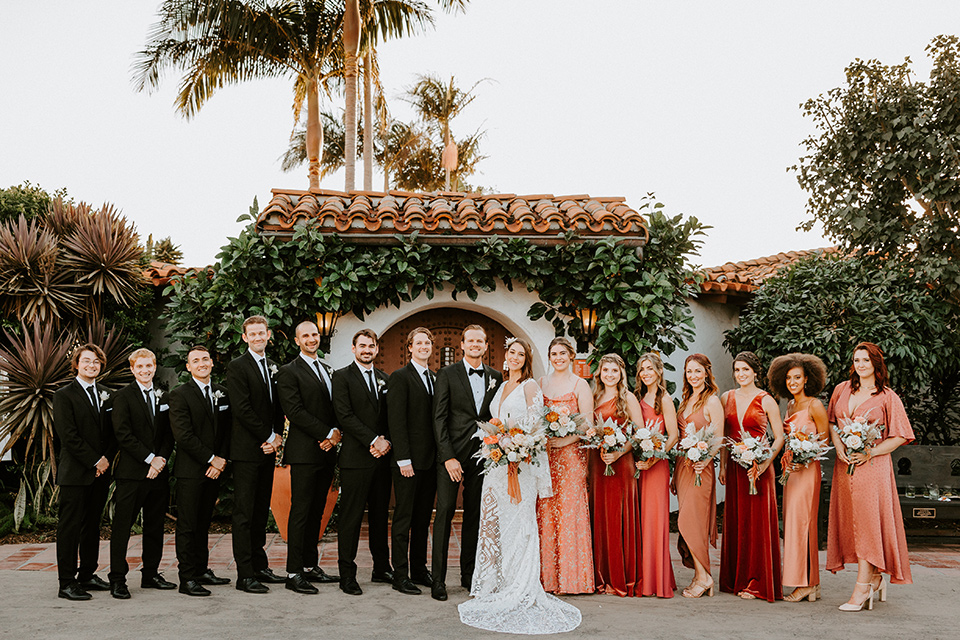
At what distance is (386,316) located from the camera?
320 inches

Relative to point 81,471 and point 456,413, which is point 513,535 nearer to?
point 456,413

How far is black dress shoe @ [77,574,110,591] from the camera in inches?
211

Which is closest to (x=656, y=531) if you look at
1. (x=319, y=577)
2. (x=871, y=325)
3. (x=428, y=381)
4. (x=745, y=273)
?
(x=428, y=381)

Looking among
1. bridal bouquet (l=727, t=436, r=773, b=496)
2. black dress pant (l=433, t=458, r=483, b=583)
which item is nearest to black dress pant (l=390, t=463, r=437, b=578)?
black dress pant (l=433, t=458, r=483, b=583)

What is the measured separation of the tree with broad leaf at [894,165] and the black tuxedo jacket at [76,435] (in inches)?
297

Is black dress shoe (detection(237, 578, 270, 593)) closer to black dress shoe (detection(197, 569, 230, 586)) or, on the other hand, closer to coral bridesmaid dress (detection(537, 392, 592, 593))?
black dress shoe (detection(197, 569, 230, 586))

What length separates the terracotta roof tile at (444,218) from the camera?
7.57 meters

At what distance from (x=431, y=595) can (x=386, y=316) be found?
11.6ft

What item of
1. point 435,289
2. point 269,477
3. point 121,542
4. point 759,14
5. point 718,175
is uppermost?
point 759,14

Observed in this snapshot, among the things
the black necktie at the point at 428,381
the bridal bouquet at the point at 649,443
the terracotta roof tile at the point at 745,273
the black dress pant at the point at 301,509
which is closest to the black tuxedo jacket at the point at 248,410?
the black dress pant at the point at 301,509

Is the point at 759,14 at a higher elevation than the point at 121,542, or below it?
higher

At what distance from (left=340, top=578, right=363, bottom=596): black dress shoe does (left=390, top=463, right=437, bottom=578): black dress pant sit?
0.95ft

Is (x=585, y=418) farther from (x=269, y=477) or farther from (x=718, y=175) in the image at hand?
(x=718, y=175)

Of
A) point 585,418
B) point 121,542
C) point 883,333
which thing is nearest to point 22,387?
point 121,542
